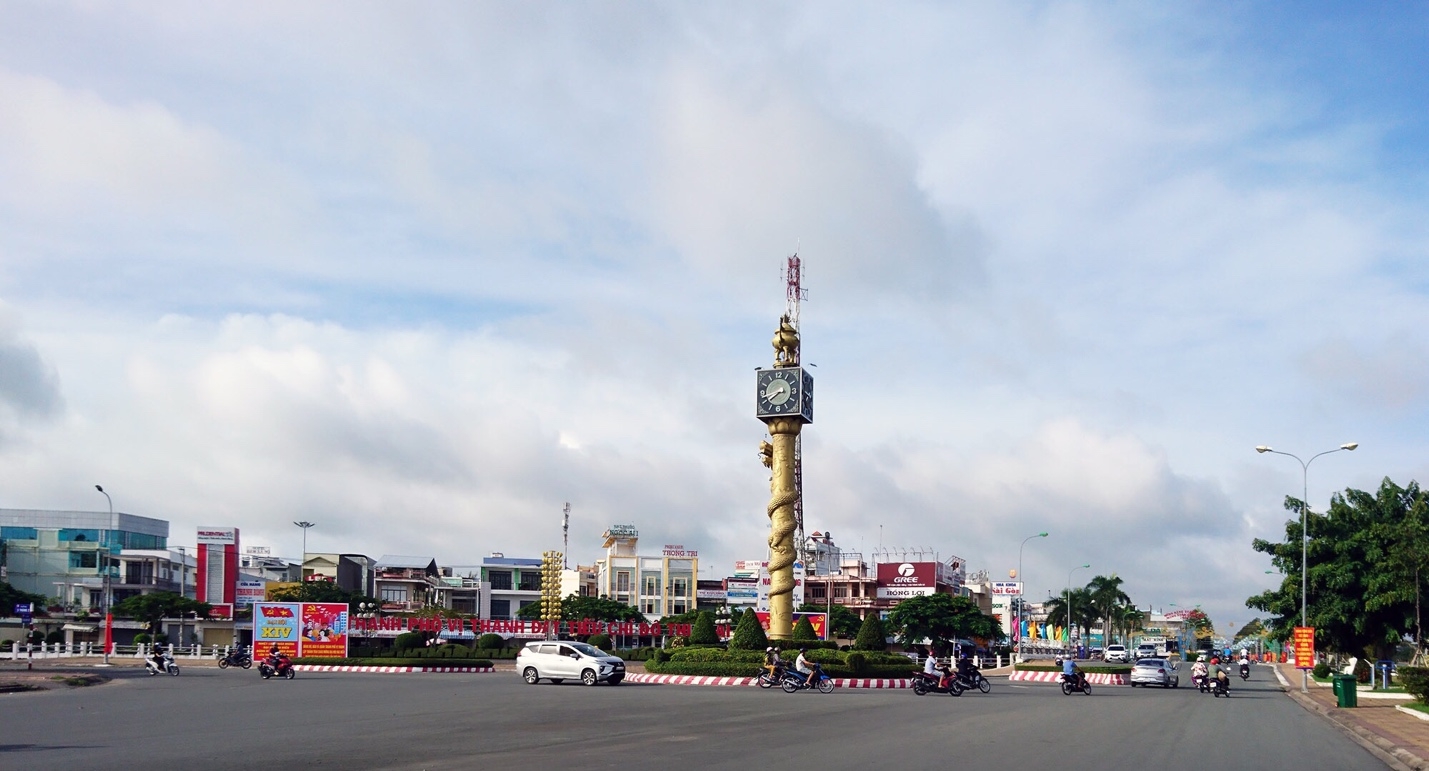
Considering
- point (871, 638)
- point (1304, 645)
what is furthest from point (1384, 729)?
point (871, 638)

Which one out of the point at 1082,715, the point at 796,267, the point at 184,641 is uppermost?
the point at 796,267

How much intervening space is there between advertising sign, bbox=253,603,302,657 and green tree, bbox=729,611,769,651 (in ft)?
84.7

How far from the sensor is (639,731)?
2269 cm

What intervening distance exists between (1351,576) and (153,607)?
83.7m

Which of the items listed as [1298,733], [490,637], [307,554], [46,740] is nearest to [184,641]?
[307,554]

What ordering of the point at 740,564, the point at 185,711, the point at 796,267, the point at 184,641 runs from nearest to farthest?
1. the point at 185,711
2. the point at 184,641
3. the point at 796,267
4. the point at 740,564

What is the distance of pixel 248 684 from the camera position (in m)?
43.7

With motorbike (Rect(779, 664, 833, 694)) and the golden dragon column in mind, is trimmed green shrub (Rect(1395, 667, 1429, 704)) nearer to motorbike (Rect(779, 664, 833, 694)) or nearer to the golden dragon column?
motorbike (Rect(779, 664, 833, 694))

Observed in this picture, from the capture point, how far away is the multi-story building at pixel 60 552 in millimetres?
108438

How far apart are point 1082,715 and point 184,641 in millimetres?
92183

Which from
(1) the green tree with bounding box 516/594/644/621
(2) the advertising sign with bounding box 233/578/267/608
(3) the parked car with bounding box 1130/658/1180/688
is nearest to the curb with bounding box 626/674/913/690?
(3) the parked car with bounding box 1130/658/1180/688

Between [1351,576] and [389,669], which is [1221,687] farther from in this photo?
[389,669]

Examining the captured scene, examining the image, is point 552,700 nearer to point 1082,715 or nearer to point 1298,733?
point 1082,715

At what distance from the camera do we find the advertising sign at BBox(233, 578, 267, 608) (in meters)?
115
